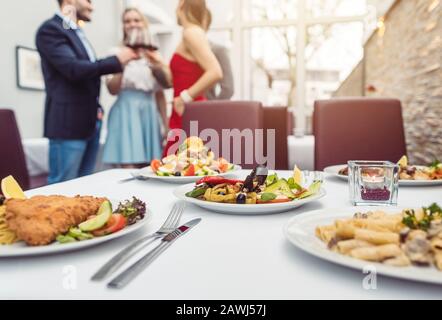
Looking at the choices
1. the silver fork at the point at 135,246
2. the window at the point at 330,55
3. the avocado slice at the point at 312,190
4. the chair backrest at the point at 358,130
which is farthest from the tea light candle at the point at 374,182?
the window at the point at 330,55

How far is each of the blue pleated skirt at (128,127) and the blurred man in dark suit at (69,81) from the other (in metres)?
0.12

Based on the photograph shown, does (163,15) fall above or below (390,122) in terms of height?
above

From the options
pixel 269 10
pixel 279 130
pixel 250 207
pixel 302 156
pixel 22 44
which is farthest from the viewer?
pixel 269 10

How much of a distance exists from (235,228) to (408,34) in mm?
2569

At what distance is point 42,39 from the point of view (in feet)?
6.77

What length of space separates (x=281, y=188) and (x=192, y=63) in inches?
63.4

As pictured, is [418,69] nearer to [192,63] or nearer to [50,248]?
[192,63]

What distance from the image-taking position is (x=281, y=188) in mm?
786

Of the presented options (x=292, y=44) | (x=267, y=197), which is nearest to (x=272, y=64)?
(x=292, y=44)

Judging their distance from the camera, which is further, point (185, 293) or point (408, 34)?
point (408, 34)

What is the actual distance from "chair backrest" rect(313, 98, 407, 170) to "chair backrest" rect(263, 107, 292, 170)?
2.18 feet
